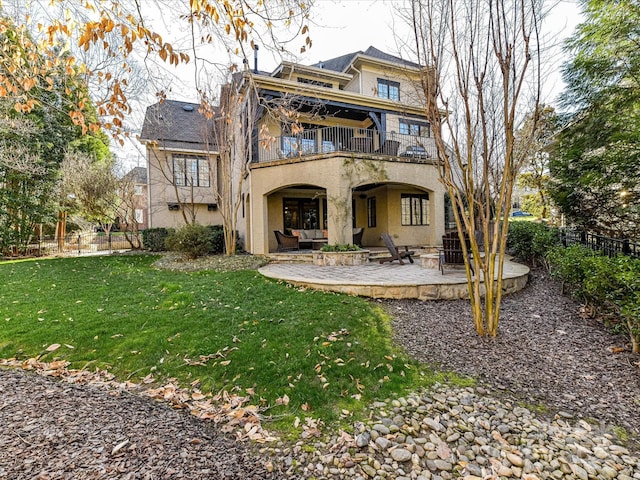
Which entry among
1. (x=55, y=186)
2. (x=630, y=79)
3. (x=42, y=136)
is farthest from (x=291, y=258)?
(x=42, y=136)

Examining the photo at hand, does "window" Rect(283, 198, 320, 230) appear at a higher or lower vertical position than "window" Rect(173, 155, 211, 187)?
lower

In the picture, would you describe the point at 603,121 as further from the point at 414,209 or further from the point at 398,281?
the point at 414,209

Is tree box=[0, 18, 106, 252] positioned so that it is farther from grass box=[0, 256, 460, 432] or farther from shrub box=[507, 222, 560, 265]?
shrub box=[507, 222, 560, 265]

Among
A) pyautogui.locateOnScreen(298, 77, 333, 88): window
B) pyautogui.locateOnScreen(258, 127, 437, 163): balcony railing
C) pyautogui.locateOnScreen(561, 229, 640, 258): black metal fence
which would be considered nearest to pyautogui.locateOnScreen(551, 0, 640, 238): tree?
pyautogui.locateOnScreen(561, 229, 640, 258): black metal fence

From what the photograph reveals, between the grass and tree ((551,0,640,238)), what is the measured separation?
6834 millimetres

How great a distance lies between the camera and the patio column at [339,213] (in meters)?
10.5

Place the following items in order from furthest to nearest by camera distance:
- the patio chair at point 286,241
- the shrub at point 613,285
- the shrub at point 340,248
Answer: the patio chair at point 286,241
the shrub at point 340,248
the shrub at point 613,285

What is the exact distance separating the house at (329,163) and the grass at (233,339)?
15.9 ft

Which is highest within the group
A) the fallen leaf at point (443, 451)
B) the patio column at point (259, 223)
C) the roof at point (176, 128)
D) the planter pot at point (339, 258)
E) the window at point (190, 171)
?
the roof at point (176, 128)

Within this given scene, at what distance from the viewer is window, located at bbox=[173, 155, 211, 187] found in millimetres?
16391

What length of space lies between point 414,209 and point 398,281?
8.81 meters

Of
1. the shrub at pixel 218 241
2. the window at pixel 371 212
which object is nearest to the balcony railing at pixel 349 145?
the window at pixel 371 212

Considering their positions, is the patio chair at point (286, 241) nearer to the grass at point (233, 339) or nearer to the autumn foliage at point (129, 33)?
the grass at point (233, 339)

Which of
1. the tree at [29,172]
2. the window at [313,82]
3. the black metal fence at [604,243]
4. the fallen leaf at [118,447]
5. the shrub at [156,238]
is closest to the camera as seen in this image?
the fallen leaf at [118,447]
